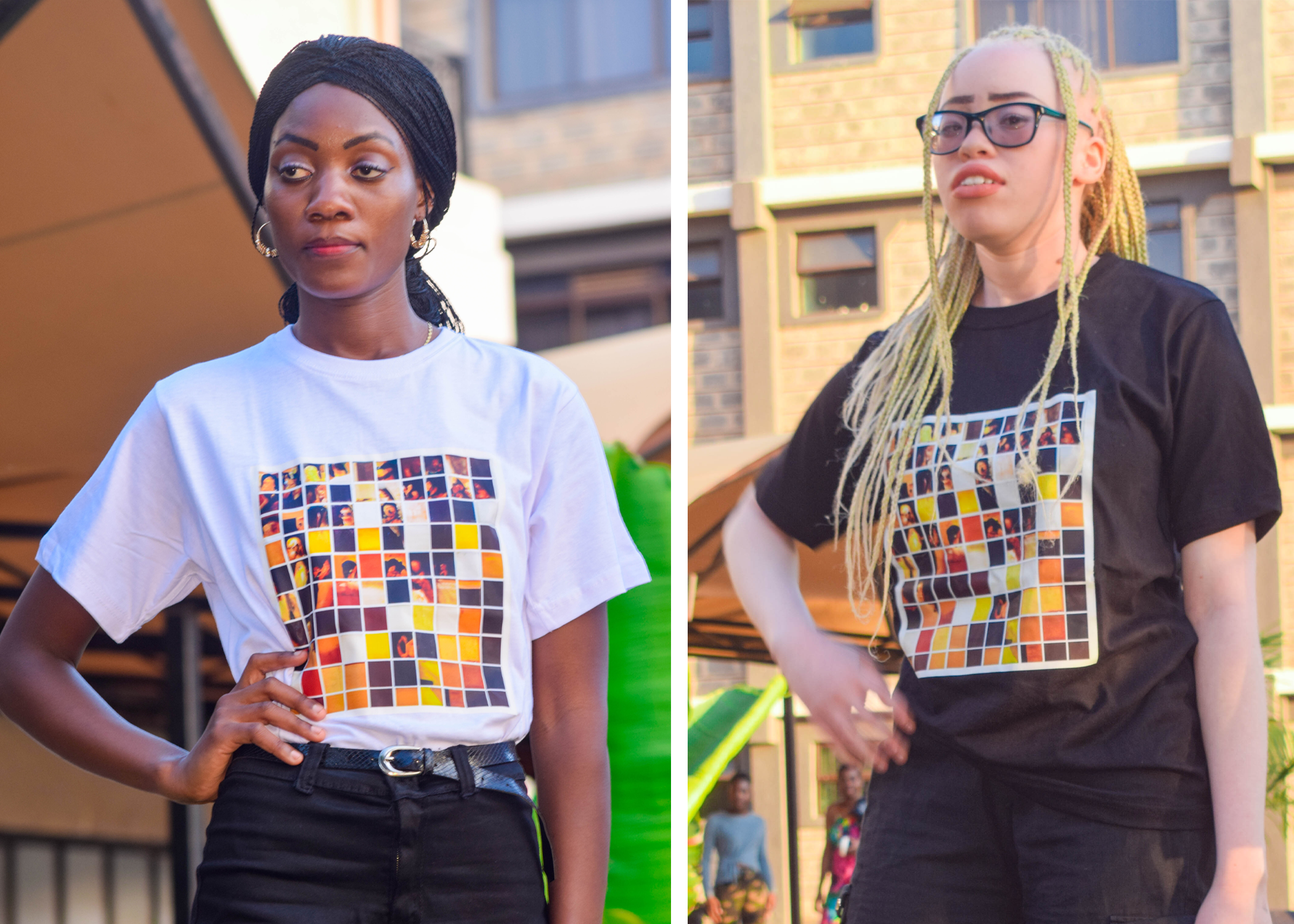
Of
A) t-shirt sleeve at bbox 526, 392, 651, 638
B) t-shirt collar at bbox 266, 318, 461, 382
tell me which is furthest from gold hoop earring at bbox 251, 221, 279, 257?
t-shirt sleeve at bbox 526, 392, 651, 638

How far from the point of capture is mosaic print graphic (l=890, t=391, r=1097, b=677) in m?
1.71

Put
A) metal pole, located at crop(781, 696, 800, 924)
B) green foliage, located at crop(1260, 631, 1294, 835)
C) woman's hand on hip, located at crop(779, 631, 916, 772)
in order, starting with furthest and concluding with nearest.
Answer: metal pole, located at crop(781, 696, 800, 924) < green foliage, located at crop(1260, 631, 1294, 835) < woman's hand on hip, located at crop(779, 631, 916, 772)

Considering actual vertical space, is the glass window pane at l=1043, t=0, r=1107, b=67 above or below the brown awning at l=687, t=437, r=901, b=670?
above

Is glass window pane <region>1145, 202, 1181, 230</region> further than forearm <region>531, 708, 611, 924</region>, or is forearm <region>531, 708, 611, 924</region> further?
glass window pane <region>1145, 202, 1181, 230</region>

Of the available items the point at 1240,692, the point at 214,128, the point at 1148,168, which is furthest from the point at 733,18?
the point at 1240,692

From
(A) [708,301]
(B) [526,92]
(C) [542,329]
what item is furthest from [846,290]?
(B) [526,92]

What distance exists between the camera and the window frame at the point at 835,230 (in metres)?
2.57

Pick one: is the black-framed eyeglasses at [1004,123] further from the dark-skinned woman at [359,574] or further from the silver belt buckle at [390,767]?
the silver belt buckle at [390,767]

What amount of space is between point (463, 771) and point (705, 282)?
5.51ft

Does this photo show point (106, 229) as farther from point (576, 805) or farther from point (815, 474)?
point (576, 805)

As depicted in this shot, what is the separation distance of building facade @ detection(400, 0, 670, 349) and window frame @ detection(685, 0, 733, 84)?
221 centimetres

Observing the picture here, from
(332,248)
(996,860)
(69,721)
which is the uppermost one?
(332,248)

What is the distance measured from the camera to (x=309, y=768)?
137 centimetres

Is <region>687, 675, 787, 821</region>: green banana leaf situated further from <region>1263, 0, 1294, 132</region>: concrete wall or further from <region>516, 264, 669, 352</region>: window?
<region>516, 264, 669, 352</region>: window
